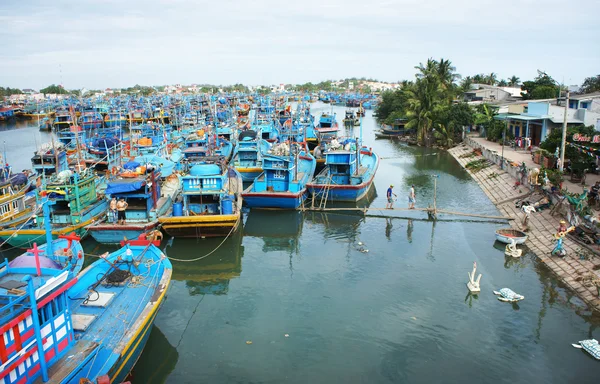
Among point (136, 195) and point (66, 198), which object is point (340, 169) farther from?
point (66, 198)

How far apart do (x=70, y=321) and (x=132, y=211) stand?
11.1m

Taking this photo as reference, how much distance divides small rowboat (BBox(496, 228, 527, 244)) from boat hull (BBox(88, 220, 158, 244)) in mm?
15591

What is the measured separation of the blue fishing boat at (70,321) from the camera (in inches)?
328

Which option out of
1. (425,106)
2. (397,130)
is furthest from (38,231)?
(397,130)

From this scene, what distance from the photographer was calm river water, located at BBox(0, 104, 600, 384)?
39.0 feet

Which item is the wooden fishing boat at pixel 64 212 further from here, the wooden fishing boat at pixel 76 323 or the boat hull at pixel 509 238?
the boat hull at pixel 509 238

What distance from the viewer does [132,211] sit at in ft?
67.1

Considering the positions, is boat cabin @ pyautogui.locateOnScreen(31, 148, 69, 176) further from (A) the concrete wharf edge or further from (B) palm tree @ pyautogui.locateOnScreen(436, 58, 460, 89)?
(B) palm tree @ pyautogui.locateOnScreen(436, 58, 460, 89)

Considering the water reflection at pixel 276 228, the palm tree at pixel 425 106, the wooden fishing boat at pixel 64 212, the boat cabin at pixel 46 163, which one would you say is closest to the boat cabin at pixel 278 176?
the water reflection at pixel 276 228

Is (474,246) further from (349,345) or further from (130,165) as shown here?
(130,165)

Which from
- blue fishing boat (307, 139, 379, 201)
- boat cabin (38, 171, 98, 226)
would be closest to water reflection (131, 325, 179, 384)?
boat cabin (38, 171, 98, 226)

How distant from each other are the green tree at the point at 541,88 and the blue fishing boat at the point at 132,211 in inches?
1735

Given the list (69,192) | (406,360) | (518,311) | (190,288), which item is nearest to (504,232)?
(518,311)

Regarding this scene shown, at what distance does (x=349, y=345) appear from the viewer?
12891mm
